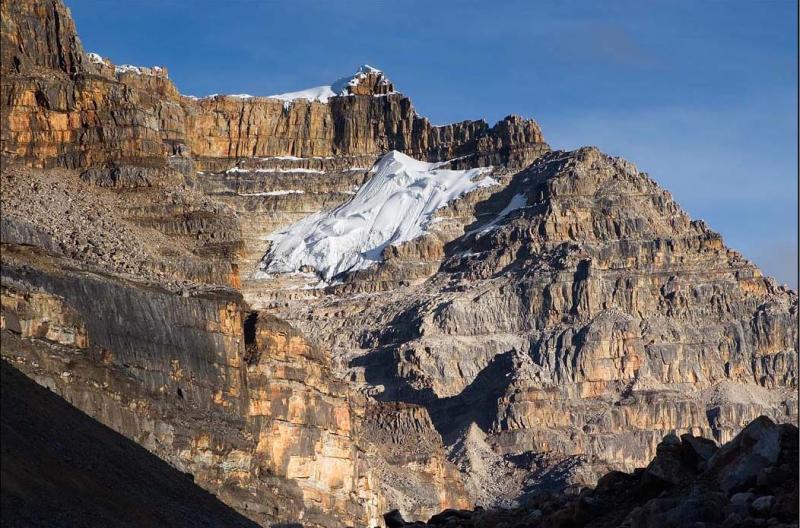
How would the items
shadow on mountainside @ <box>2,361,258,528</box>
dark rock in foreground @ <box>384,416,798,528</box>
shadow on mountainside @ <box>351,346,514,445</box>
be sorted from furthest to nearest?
shadow on mountainside @ <box>351,346,514,445</box> < shadow on mountainside @ <box>2,361,258,528</box> < dark rock in foreground @ <box>384,416,798,528</box>

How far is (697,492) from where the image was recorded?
126 ft

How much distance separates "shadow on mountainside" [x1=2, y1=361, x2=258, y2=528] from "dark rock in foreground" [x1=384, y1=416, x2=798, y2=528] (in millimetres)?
8177

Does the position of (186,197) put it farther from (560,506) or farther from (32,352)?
(560,506)

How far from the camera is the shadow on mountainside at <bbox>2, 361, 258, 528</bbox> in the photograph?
43.2m

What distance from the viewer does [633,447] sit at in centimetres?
19075

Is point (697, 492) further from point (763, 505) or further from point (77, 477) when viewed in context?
point (77, 477)

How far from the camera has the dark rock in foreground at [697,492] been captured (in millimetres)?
36250

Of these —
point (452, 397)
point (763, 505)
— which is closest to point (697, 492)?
point (763, 505)

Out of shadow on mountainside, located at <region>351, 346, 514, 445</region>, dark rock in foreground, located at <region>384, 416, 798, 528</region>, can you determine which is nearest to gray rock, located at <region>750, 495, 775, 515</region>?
dark rock in foreground, located at <region>384, 416, 798, 528</region>

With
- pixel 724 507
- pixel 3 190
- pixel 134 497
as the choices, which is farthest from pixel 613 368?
pixel 724 507

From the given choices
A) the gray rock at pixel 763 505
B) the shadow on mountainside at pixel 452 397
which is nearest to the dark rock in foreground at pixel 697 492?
the gray rock at pixel 763 505

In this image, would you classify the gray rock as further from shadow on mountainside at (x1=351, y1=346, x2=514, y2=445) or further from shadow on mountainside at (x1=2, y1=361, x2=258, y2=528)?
shadow on mountainside at (x1=351, y1=346, x2=514, y2=445)

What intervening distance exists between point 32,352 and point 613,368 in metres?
134

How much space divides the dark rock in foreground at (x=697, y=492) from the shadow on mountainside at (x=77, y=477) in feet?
26.8
